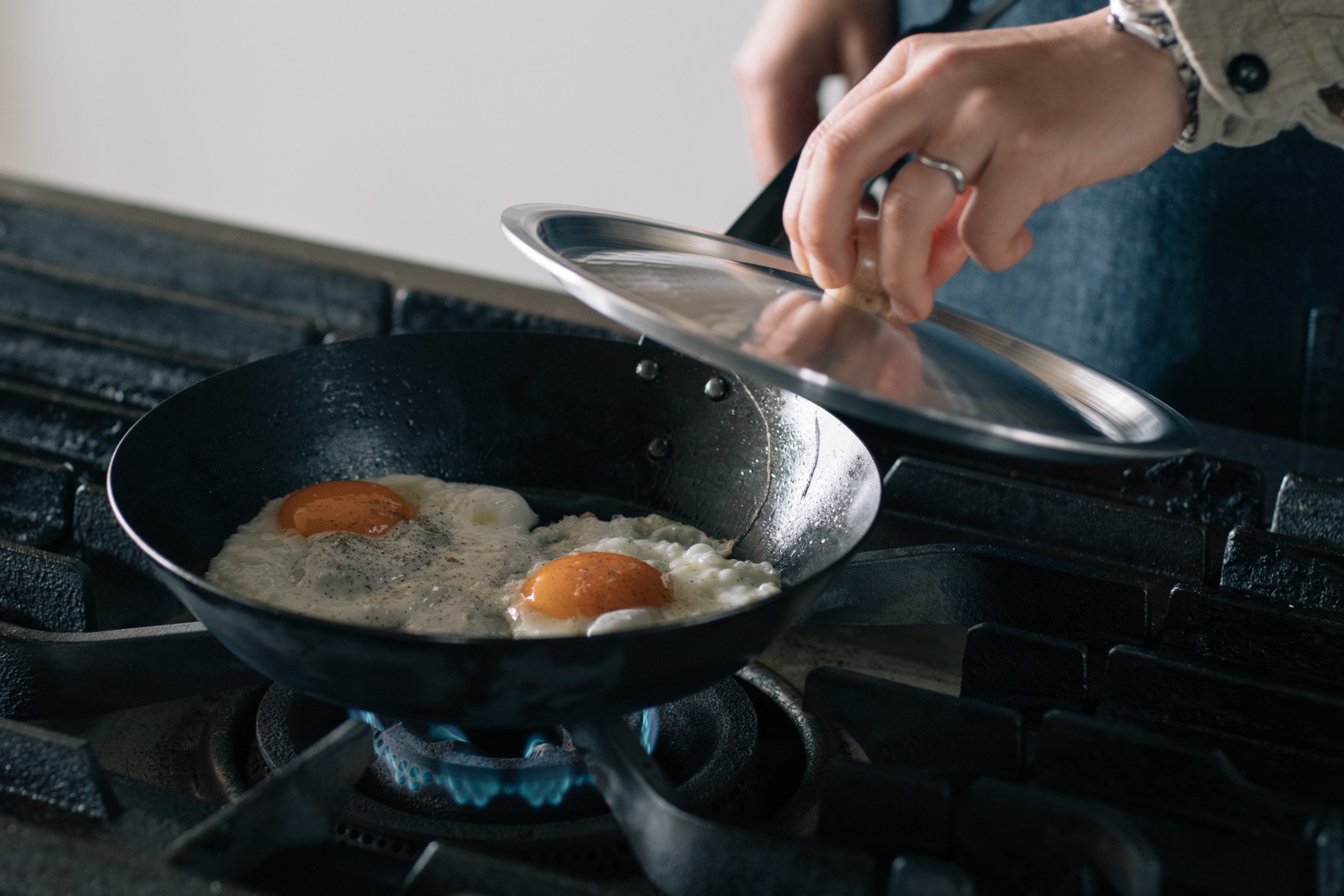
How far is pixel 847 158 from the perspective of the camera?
2.78 feet

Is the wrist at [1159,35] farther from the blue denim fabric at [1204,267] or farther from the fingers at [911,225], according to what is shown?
the blue denim fabric at [1204,267]

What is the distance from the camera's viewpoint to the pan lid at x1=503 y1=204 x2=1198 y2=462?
700mm

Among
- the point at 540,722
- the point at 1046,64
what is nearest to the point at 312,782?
the point at 540,722

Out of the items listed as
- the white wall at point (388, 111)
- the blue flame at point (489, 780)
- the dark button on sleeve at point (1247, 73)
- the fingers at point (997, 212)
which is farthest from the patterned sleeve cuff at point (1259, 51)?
the white wall at point (388, 111)

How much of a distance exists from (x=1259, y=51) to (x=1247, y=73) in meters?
0.02

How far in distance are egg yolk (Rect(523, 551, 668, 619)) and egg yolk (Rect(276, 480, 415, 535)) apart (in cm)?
16

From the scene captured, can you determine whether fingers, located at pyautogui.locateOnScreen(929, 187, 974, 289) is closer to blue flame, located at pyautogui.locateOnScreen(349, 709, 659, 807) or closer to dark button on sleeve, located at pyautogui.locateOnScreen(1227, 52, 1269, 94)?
dark button on sleeve, located at pyautogui.locateOnScreen(1227, 52, 1269, 94)

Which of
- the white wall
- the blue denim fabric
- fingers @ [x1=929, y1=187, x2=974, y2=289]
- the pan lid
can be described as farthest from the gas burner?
the white wall

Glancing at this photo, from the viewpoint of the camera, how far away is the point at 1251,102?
0.92 meters

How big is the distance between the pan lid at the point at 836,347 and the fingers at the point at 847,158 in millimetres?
57

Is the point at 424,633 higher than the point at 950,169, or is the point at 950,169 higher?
the point at 950,169

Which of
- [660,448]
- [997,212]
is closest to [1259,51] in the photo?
[997,212]

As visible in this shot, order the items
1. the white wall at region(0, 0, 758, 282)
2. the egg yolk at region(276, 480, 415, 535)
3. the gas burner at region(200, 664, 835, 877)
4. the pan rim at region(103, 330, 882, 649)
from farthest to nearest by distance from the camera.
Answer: the white wall at region(0, 0, 758, 282) < the egg yolk at region(276, 480, 415, 535) < the gas burner at region(200, 664, 835, 877) < the pan rim at region(103, 330, 882, 649)

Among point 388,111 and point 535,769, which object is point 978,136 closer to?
point 535,769
